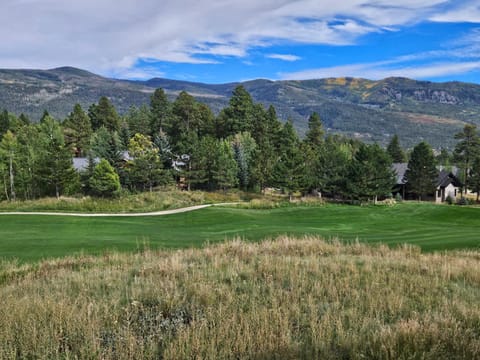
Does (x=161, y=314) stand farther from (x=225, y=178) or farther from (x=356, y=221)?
(x=225, y=178)

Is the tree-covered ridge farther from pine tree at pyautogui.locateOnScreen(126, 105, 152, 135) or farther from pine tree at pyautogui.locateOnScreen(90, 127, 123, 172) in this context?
pine tree at pyautogui.locateOnScreen(126, 105, 152, 135)

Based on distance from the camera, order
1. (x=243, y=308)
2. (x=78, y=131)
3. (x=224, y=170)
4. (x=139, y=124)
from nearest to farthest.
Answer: (x=243, y=308), (x=224, y=170), (x=78, y=131), (x=139, y=124)

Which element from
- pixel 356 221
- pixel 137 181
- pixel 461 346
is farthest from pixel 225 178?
pixel 461 346

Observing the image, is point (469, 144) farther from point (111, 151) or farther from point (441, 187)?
point (111, 151)

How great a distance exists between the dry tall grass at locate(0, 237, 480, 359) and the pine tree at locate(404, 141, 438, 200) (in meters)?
48.2

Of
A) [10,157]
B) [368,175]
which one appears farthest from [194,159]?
[368,175]

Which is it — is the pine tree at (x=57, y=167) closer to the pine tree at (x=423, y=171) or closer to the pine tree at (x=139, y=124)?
the pine tree at (x=139, y=124)

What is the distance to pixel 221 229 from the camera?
22.3m

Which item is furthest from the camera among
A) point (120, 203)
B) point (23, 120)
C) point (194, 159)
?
point (23, 120)

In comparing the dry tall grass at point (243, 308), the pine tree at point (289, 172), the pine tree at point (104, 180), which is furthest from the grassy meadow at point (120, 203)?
the dry tall grass at point (243, 308)

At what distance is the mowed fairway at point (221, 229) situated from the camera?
14.3 m

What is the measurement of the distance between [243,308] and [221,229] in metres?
16.4

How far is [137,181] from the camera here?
4700 cm

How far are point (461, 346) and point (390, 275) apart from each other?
4.15m
